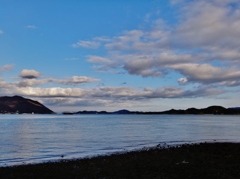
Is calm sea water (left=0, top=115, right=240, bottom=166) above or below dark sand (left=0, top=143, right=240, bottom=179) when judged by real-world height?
below

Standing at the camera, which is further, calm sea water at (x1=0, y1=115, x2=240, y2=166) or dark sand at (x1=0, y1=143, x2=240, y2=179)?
calm sea water at (x1=0, y1=115, x2=240, y2=166)

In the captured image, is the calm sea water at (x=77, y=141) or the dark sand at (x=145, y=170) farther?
the calm sea water at (x=77, y=141)

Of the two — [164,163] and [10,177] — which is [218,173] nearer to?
[164,163]

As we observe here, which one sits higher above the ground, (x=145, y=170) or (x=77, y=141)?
(x=145, y=170)

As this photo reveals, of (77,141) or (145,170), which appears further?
(77,141)

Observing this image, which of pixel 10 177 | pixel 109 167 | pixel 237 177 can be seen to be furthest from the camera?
pixel 109 167

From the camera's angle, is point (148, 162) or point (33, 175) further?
point (148, 162)

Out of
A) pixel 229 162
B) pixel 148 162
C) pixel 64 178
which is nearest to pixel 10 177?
pixel 64 178

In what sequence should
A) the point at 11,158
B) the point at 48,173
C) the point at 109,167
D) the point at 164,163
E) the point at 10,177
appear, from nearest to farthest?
1. the point at 10,177
2. the point at 48,173
3. the point at 109,167
4. the point at 164,163
5. the point at 11,158

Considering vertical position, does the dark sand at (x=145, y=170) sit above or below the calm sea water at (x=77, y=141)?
above

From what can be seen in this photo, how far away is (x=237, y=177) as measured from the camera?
20.4m

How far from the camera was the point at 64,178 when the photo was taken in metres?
21.2

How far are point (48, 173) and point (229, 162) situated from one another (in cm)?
1702

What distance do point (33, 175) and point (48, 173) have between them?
131cm
